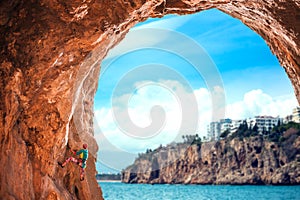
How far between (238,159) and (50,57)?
9388 centimetres

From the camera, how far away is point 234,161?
99.7 metres

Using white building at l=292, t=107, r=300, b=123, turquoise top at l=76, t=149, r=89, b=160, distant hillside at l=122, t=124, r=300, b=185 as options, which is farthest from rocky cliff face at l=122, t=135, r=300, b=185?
turquoise top at l=76, t=149, r=89, b=160

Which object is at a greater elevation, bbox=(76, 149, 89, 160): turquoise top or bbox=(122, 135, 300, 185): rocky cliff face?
bbox=(122, 135, 300, 185): rocky cliff face

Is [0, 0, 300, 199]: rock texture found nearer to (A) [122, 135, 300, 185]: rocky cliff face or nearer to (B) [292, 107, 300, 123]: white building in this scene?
(A) [122, 135, 300, 185]: rocky cliff face

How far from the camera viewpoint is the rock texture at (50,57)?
805 centimetres

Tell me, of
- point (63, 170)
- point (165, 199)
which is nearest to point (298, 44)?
point (63, 170)

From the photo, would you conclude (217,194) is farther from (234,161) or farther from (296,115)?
(296,115)

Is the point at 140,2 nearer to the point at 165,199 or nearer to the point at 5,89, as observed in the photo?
the point at 5,89

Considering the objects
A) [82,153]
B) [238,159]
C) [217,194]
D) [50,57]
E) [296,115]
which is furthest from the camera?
[296,115]

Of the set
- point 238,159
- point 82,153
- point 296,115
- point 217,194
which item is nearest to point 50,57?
point 82,153

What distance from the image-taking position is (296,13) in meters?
8.80

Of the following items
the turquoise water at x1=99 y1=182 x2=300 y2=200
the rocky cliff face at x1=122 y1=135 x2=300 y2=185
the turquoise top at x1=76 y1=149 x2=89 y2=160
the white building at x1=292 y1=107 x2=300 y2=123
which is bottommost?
the turquoise top at x1=76 y1=149 x2=89 y2=160

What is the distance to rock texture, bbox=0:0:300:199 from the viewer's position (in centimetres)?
805

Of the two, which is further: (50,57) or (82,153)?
(82,153)
